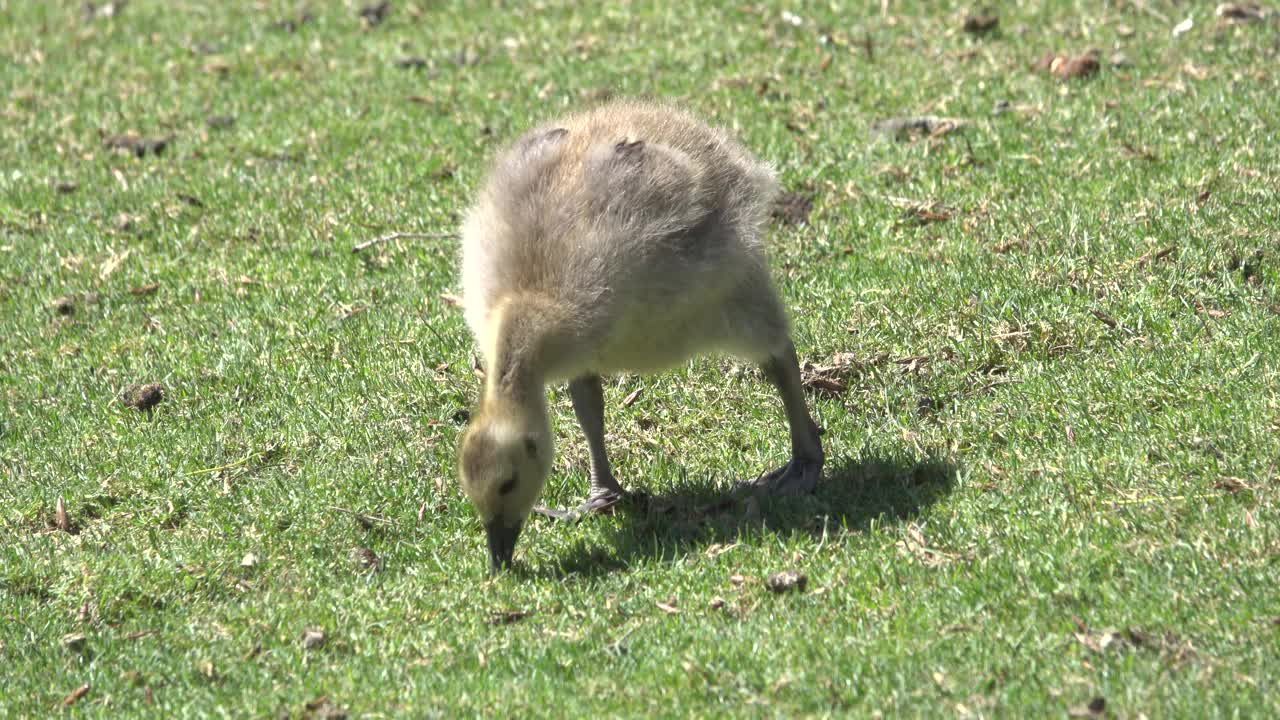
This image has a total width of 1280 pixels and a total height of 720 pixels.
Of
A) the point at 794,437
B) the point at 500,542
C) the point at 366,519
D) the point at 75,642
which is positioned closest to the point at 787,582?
the point at 794,437

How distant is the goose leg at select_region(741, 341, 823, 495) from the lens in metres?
7.35

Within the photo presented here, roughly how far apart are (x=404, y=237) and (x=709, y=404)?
3.12m

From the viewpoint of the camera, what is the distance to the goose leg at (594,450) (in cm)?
754

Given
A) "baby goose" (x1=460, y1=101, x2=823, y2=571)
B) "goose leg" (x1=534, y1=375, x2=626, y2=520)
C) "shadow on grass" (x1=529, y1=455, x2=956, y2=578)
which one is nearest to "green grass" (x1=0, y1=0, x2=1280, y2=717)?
"shadow on grass" (x1=529, y1=455, x2=956, y2=578)

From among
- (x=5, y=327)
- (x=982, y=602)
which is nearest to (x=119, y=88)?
(x=5, y=327)

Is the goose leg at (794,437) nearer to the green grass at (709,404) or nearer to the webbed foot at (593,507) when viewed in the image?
the green grass at (709,404)

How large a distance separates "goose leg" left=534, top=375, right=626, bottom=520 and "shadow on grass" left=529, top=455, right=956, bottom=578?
0.31 ft

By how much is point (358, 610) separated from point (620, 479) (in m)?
1.73

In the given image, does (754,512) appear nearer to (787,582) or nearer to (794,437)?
(794,437)

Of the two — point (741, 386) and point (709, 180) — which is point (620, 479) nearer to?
point (741, 386)

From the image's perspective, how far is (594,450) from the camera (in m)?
7.64

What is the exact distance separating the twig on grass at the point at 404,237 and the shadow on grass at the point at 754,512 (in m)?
3.50

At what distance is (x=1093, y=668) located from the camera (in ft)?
17.7

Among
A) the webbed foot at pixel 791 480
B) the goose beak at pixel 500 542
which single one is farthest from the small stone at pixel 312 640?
the webbed foot at pixel 791 480
